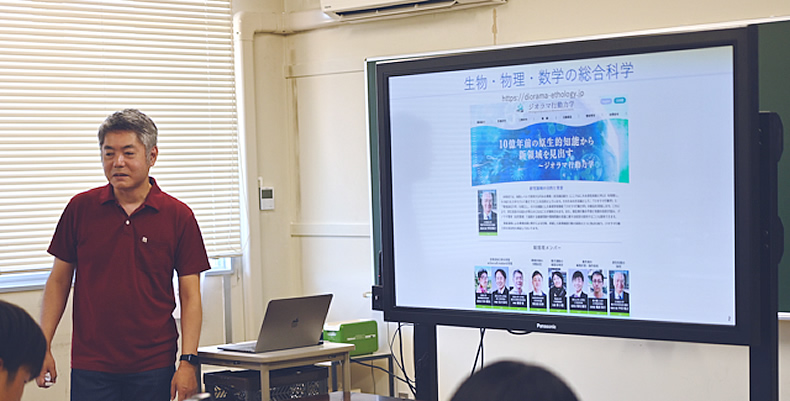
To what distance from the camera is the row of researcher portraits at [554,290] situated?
2.27 meters

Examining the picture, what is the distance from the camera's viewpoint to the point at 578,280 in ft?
7.59

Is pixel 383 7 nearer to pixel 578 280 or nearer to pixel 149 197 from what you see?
pixel 149 197

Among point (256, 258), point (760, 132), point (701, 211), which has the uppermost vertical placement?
point (760, 132)

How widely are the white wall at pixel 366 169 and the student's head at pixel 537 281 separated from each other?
1210 mm

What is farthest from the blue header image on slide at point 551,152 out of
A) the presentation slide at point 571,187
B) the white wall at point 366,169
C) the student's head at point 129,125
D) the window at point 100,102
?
the window at point 100,102

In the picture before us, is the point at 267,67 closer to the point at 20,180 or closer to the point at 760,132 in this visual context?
the point at 20,180

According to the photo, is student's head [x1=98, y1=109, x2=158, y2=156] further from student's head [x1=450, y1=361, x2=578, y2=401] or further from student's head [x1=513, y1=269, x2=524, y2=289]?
student's head [x1=450, y1=361, x2=578, y2=401]

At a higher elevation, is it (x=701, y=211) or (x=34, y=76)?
(x=34, y=76)

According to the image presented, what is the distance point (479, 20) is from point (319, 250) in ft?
5.12

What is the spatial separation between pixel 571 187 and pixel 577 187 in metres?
0.02

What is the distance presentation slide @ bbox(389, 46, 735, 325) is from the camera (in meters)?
2.15

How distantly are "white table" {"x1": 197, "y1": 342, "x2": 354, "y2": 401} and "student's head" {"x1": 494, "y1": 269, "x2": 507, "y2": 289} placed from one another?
791mm

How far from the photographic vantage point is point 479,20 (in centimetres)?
370

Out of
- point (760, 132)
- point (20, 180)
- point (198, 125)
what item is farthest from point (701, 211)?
point (20, 180)
